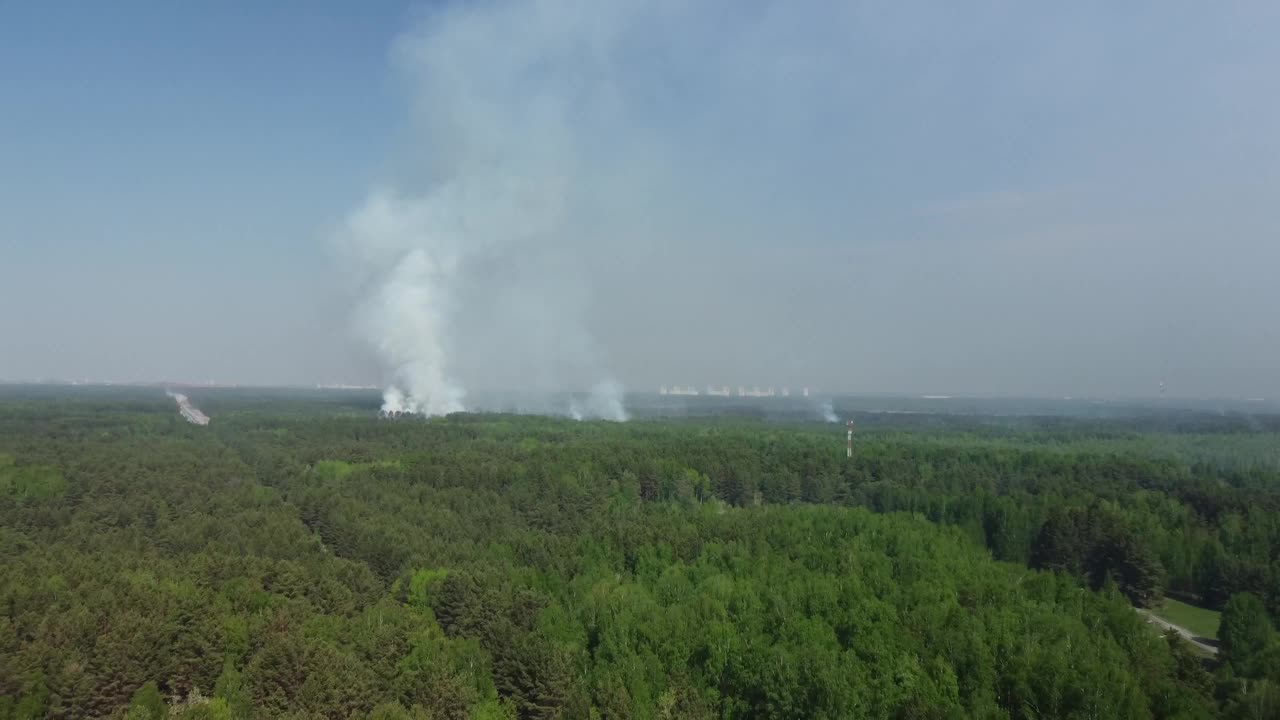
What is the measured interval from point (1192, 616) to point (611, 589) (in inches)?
1105

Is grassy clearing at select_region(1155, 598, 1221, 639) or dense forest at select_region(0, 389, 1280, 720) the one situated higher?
dense forest at select_region(0, 389, 1280, 720)

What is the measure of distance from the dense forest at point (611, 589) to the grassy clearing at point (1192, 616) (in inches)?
35.1

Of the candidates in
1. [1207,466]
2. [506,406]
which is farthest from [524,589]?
[506,406]

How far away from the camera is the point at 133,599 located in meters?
26.9

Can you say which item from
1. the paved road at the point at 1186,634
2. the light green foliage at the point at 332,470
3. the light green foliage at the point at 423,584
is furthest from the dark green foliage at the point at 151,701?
the light green foliage at the point at 332,470

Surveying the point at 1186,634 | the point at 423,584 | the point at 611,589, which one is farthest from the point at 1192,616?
the point at 423,584

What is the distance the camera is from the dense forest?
2262cm

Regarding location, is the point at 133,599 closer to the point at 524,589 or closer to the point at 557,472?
the point at 524,589

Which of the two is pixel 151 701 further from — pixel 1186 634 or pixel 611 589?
pixel 1186 634

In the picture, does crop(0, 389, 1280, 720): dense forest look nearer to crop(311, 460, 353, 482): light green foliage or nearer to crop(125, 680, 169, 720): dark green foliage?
crop(125, 680, 169, 720): dark green foliage

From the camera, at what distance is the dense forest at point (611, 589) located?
22625mm

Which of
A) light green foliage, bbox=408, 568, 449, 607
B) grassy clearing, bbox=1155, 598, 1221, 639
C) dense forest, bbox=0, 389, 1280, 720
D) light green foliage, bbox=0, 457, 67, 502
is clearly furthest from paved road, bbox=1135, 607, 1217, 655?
light green foliage, bbox=0, 457, 67, 502

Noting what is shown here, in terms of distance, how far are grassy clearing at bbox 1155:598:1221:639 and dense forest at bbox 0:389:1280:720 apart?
89cm

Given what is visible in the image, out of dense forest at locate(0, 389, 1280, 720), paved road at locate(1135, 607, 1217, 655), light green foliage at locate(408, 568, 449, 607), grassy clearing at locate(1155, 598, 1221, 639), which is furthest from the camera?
grassy clearing at locate(1155, 598, 1221, 639)
